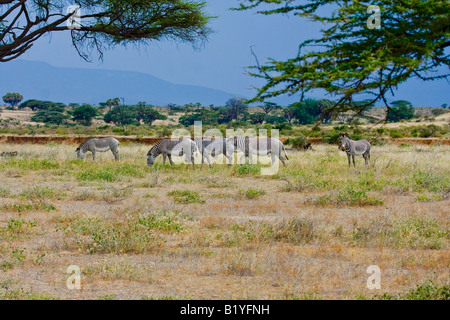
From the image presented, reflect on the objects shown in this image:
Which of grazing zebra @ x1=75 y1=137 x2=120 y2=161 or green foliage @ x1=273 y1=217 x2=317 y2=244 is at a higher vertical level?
grazing zebra @ x1=75 y1=137 x2=120 y2=161

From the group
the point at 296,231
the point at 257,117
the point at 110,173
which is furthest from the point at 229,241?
the point at 257,117

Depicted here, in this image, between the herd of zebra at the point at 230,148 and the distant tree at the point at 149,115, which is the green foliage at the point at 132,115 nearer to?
the distant tree at the point at 149,115

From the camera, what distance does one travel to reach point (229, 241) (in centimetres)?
846

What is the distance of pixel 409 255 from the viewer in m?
7.77

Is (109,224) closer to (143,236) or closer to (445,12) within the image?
(143,236)

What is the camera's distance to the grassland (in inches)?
251

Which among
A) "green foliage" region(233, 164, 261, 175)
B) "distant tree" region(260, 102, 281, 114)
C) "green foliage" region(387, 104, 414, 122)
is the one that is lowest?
→ "green foliage" region(233, 164, 261, 175)

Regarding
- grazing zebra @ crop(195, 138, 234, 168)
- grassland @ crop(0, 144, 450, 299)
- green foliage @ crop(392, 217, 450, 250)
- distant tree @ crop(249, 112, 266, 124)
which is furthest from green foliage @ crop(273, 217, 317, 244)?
distant tree @ crop(249, 112, 266, 124)

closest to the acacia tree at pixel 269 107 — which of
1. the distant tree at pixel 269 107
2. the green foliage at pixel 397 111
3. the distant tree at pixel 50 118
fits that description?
the distant tree at pixel 269 107

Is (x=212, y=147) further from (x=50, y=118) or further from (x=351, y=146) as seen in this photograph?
(x=50, y=118)

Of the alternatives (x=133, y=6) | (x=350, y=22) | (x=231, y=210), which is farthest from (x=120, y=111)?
(x=350, y=22)

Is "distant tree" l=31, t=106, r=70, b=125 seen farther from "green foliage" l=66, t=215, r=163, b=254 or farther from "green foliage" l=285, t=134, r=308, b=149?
"green foliage" l=66, t=215, r=163, b=254

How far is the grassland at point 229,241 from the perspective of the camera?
20.9ft
